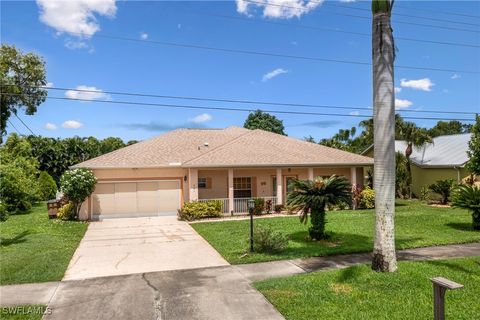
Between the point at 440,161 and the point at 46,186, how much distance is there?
3180cm

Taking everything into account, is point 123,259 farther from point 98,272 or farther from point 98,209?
point 98,209

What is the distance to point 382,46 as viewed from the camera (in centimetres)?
897

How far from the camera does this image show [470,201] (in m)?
14.5

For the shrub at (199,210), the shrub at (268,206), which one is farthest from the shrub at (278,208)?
the shrub at (199,210)

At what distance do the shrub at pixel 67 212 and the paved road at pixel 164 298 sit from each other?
486 inches

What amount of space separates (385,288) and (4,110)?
1477 inches

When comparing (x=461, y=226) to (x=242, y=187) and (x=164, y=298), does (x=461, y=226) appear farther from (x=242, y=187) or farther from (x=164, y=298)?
(x=164, y=298)

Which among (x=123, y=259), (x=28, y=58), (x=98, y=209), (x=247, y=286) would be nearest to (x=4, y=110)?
(x=28, y=58)

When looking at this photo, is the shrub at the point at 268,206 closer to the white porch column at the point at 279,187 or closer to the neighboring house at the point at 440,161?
the white porch column at the point at 279,187

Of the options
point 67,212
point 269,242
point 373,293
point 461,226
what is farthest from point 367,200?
point 67,212

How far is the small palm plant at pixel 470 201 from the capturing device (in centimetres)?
1441

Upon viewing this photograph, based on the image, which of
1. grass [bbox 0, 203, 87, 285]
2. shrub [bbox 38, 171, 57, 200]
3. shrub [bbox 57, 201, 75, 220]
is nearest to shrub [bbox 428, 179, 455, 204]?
grass [bbox 0, 203, 87, 285]

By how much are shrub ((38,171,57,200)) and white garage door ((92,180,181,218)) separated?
13.6m

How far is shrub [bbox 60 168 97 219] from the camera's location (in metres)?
19.2
